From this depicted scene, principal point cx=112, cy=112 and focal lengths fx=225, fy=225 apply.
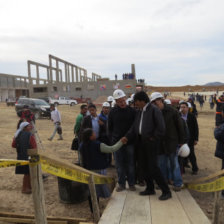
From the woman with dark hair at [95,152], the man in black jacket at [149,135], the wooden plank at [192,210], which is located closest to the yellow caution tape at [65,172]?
the woman with dark hair at [95,152]

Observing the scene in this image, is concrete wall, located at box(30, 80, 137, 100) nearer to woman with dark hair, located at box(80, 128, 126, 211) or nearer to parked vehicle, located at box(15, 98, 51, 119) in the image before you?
parked vehicle, located at box(15, 98, 51, 119)

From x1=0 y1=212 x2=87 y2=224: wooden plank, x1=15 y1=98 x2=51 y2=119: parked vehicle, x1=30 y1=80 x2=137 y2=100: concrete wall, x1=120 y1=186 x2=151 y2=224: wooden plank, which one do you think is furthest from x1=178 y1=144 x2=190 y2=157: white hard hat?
x1=30 y1=80 x2=137 y2=100: concrete wall

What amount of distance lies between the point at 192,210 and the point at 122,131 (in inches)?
64.3

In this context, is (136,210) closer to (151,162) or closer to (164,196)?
(164,196)

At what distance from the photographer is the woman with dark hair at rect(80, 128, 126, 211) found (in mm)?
3688

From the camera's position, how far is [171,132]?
3.98m

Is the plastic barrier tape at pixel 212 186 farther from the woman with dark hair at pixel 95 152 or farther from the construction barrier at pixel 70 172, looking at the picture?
the woman with dark hair at pixel 95 152

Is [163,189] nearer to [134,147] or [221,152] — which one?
[134,147]

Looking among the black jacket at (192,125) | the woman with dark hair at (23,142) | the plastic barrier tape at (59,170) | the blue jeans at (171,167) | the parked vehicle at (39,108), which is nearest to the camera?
the plastic barrier tape at (59,170)

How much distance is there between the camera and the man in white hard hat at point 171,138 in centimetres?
396

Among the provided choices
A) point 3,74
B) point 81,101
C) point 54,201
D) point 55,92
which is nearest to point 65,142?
point 54,201

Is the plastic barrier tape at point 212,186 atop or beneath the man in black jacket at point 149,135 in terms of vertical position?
beneath

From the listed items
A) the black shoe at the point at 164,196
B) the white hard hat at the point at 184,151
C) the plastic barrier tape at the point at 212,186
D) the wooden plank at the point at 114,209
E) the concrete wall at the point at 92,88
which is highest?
the concrete wall at the point at 92,88

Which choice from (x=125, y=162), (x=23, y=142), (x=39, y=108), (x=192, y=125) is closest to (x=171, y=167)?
(x=125, y=162)
